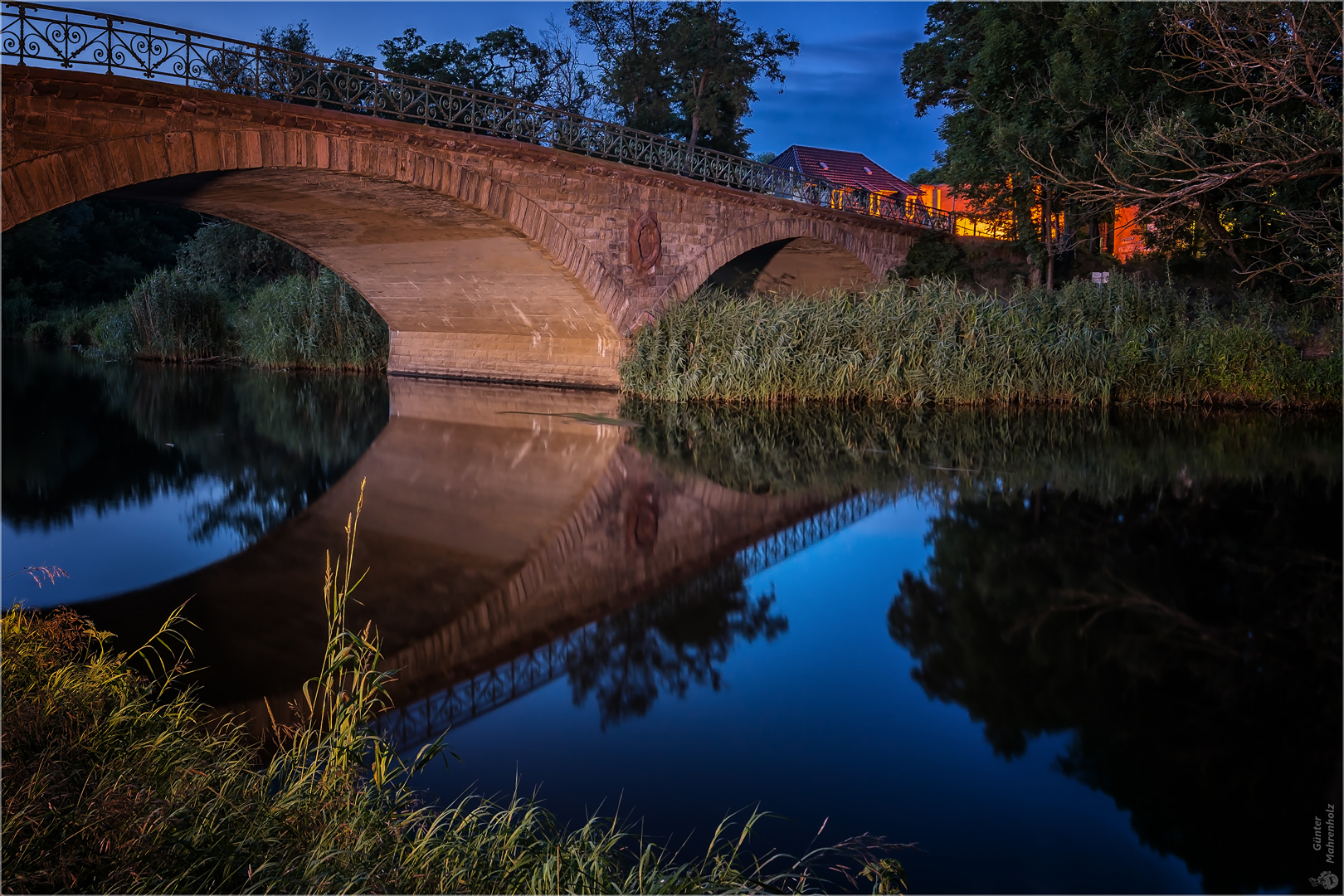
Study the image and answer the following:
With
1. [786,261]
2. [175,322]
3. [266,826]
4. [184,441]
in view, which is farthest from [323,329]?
[266,826]

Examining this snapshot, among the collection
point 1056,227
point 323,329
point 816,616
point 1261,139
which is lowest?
point 816,616

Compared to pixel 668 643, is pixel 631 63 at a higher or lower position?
higher

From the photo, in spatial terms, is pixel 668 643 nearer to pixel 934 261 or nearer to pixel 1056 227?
pixel 1056 227

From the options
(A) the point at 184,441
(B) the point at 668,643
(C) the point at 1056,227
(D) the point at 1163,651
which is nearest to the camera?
(D) the point at 1163,651

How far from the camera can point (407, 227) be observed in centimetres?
1620

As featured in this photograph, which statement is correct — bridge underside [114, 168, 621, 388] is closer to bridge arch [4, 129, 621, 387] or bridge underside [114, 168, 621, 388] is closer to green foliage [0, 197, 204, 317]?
bridge arch [4, 129, 621, 387]

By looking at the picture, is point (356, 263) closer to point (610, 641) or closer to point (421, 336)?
point (421, 336)

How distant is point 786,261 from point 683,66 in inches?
431

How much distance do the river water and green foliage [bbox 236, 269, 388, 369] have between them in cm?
1203

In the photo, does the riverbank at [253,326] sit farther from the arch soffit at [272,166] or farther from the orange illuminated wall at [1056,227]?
the orange illuminated wall at [1056,227]

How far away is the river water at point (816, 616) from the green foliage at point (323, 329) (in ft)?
39.5

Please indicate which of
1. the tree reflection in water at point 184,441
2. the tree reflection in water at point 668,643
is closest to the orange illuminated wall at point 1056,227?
the tree reflection in water at point 184,441

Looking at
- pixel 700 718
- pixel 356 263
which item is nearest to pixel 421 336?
pixel 356 263

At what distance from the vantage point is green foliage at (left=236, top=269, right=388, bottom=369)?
22.9m
